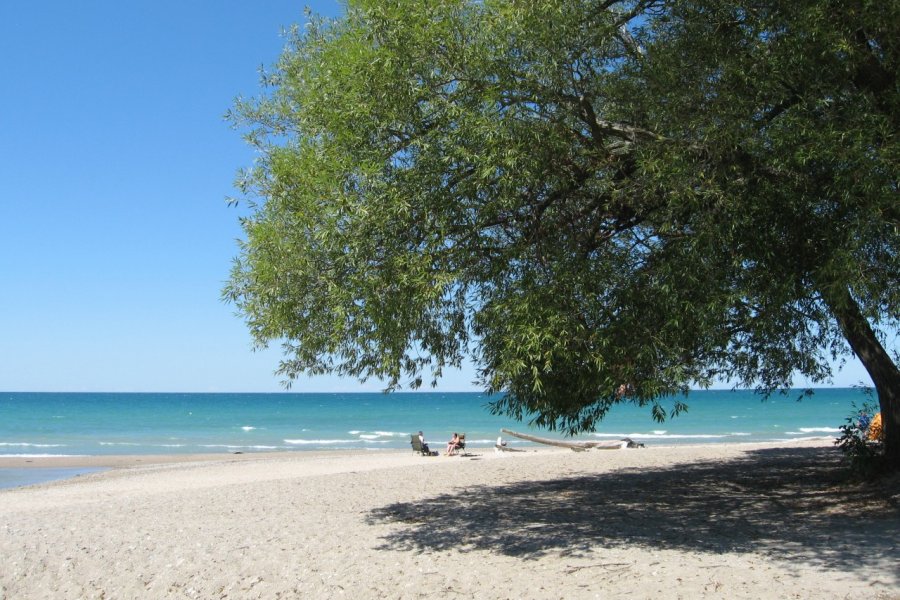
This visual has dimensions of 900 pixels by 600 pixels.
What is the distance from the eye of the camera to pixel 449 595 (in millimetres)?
7203

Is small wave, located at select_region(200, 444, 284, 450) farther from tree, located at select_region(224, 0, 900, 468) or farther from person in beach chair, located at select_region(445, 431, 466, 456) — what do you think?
tree, located at select_region(224, 0, 900, 468)

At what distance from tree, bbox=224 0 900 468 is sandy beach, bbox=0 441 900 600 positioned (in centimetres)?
170

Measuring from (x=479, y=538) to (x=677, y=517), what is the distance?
10.1 ft

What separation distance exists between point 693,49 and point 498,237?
10.7 feet

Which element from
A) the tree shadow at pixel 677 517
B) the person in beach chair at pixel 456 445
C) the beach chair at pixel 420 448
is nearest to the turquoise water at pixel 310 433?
the beach chair at pixel 420 448

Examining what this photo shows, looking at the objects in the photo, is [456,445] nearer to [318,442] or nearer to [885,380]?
[885,380]

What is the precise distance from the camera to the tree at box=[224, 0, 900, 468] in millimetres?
7820

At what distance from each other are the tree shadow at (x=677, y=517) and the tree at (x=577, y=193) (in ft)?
5.52

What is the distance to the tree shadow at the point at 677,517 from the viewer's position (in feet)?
28.0

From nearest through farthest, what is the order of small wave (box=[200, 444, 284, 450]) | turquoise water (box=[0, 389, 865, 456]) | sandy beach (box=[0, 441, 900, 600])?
sandy beach (box=[0, 441, 900, 600]) < small wave (box=[200, 444, 284, 450]) < turquoise water (box=[0, 389, 865, 456])

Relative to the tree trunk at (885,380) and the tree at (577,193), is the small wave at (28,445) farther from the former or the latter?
the tree trunk at (885,380)

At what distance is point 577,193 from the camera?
9.60 metres

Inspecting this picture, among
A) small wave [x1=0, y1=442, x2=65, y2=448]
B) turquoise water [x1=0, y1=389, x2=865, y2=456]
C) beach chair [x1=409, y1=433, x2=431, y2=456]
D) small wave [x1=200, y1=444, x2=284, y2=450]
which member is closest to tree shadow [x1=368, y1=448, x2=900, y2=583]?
beach chair [x1=409, y1=433, x2=431, y2=456]

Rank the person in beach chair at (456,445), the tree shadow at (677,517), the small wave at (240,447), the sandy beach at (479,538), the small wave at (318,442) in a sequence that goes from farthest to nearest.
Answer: the small wave at (318,442)
the small wave at (240,447)
the person in beach chair at (456,445)
the tree shadow at (677,517)
the sandy beach at (479,538)
